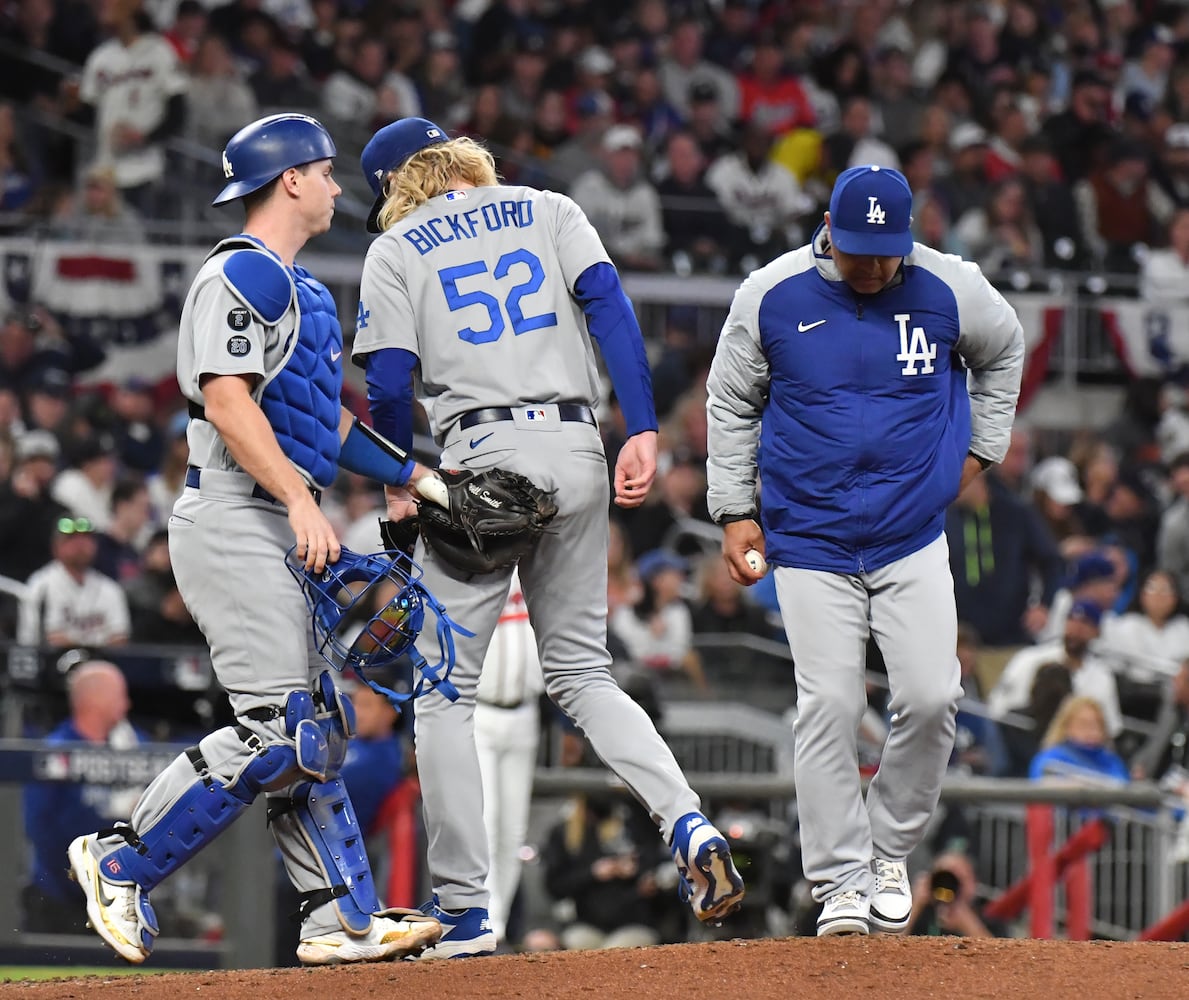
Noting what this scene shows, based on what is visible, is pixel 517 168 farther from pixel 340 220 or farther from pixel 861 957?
pixel 861 957

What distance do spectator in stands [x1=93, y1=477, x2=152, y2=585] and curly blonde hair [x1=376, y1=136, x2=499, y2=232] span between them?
6.23 meters

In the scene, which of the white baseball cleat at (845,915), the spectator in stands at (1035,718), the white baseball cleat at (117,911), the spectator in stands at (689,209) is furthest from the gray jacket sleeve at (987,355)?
the spectator in stands at (689,209)

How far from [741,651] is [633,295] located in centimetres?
393

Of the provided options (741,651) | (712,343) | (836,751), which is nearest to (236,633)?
(836,751)

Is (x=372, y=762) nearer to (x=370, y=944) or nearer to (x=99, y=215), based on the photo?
(x=370, y=944)

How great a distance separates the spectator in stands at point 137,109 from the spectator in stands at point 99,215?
0.38 ft

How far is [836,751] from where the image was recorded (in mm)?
5508

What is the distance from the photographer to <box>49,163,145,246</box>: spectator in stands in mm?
13617

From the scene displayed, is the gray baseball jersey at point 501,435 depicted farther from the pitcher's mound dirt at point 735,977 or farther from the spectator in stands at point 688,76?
the spectator in stands at point 688,76

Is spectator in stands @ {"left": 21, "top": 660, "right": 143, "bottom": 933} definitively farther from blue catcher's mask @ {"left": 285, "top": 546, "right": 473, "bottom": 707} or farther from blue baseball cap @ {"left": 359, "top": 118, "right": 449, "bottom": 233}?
blue baseball cap @ {"left": 359, "top": 118, "right": 449, "bottom": 233}

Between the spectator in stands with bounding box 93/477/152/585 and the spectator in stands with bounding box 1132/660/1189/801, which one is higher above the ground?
the spectator in stands with bounding box 93/477/152/585

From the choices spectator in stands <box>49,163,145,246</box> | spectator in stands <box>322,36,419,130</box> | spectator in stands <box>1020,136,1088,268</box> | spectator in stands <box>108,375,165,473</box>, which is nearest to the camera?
spectator in stands <box>108,375,165,473</box>

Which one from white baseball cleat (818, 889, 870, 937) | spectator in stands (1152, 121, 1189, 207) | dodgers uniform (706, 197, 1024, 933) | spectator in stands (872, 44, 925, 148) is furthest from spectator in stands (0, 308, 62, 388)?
spectator in stands (1152, 121, 1189, 207)

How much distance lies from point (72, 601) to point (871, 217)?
6639mm
